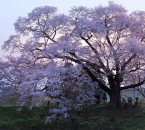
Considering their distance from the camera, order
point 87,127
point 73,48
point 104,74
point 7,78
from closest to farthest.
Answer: point 87,127
point 73,48
point 104,74
point 7,78

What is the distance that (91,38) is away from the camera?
1486 centimetres

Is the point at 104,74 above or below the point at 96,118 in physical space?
above

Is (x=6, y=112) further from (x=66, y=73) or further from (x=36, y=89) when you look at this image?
(x=66, y=73)

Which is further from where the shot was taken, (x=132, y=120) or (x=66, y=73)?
(x=132, y=120)

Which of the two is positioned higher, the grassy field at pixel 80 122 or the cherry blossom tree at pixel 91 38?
the cherry blossom tree at pixel 91 38

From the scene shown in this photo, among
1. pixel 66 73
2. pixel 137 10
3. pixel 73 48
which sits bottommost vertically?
pixel 66 73

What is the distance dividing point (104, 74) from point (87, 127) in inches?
164

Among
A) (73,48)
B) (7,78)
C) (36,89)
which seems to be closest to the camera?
(36,89)

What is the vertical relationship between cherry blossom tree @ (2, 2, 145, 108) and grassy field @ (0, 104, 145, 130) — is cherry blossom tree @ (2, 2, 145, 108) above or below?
above

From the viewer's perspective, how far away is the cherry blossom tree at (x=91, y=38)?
1328cm

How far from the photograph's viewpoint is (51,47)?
42.4 feet

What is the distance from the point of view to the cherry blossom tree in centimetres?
1328

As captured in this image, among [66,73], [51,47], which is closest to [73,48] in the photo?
[51,47]

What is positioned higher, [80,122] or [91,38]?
[91,38]
